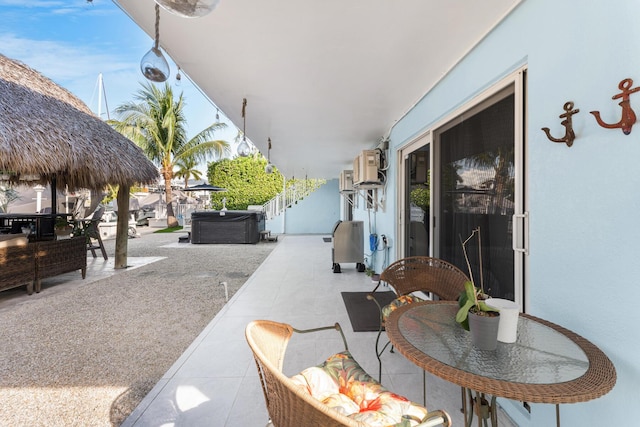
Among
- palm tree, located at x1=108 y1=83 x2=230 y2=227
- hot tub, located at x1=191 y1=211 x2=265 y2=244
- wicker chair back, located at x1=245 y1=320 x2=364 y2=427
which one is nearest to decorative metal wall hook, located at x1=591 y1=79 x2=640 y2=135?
wicker chair back, located at x1=245 y1=320 x2=364 y2=427

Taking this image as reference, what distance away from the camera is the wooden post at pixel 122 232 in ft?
20.2

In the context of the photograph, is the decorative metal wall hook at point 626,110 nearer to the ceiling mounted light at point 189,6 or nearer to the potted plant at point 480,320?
the potted plant at point 480,320

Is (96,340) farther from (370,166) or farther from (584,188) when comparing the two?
(370,166)

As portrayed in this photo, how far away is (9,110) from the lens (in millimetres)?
4184

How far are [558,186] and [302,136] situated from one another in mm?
4403

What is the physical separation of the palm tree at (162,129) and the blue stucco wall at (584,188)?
585 inches

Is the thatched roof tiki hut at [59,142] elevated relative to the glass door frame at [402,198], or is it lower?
elevated

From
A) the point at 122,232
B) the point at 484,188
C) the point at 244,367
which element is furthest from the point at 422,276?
the point at 122,232

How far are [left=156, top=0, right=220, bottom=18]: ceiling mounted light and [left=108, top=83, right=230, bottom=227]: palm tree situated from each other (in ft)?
46.5

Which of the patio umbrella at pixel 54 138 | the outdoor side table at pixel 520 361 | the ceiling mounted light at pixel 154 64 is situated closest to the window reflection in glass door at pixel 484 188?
the outdoor side table at pixel 520 361

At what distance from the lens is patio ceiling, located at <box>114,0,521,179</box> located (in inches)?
74.2

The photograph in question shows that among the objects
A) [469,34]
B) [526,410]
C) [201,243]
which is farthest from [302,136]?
[201,243]

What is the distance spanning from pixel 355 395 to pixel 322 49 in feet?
8.00

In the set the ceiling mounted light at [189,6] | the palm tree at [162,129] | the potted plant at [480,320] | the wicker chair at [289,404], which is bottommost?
the wicker chair at [289,404]
